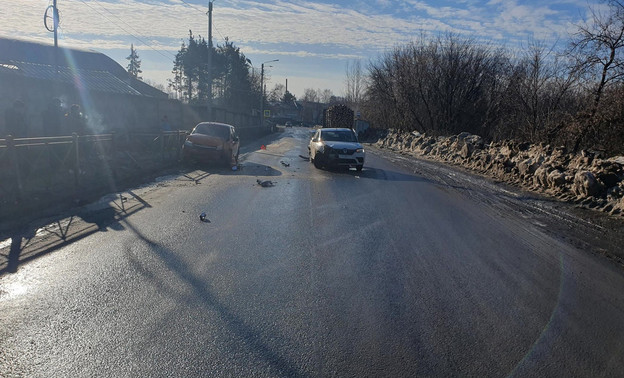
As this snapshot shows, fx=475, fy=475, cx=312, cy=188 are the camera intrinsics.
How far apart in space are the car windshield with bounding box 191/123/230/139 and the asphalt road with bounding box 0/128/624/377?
9.69m

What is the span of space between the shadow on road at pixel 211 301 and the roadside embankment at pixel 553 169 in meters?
9.27

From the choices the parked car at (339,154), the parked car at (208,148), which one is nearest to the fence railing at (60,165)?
the parked car at (208,148)

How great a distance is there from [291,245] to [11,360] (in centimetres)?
420

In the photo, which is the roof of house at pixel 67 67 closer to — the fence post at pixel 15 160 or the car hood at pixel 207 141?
the car hood at pixel 207 141

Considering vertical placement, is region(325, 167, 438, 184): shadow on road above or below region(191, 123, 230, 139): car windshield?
below

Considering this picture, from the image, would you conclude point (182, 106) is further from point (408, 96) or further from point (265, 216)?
point (265, 216)

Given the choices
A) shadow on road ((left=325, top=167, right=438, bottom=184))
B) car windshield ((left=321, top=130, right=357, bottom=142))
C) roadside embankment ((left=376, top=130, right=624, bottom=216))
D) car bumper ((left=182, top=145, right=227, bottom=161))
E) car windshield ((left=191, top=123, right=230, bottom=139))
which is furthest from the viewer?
car windshield ((left=321, top=130, right=357, bottom=142))

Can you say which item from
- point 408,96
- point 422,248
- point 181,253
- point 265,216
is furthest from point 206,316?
point 408,96

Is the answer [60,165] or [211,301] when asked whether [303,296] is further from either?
[60,165]

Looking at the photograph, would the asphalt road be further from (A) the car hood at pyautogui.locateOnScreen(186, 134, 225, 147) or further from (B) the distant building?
(B) the distant building

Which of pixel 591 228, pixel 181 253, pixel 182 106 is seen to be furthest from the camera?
pixel 182 106

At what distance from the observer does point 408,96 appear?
4247cm

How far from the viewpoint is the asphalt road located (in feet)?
12.6

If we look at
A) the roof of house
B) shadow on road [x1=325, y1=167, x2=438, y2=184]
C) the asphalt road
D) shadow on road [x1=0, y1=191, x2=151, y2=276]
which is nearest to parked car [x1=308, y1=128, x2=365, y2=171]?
shadow on road [x1=325, y1=167, x2=438, y2=184]
